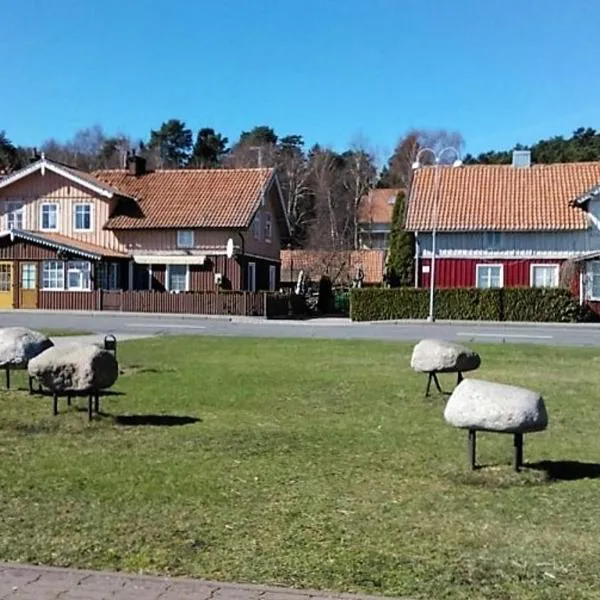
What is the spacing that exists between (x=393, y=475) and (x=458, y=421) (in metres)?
0.80

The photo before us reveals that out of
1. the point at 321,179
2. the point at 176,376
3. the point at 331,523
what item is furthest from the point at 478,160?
the point at 331,523

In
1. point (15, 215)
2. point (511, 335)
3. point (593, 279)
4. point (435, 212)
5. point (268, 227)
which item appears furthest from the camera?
point (268, 227)

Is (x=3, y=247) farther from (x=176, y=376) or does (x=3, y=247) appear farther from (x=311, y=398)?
(x=311, y=398)

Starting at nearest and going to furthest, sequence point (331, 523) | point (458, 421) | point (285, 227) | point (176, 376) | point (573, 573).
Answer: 1. point (573, 573)
2. point (331, 523)
3. point (458, 421)
4. point (176, 376)
5. point (285, 227)

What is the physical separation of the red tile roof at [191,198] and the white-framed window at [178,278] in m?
2.41

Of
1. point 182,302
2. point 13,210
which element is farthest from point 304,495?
point 13,210

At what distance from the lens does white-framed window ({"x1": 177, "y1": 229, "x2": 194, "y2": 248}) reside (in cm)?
4747

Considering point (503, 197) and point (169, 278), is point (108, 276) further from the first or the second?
point (503, 197)

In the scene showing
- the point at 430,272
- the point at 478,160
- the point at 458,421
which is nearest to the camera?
the point at 458,421

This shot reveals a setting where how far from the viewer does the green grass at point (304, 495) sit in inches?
211

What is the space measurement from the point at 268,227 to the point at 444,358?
4110 cm

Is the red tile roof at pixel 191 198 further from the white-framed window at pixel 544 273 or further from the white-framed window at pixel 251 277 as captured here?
the white-framed window at pixel 544 273

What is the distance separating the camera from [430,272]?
44.4m

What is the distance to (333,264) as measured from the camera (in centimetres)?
6222
